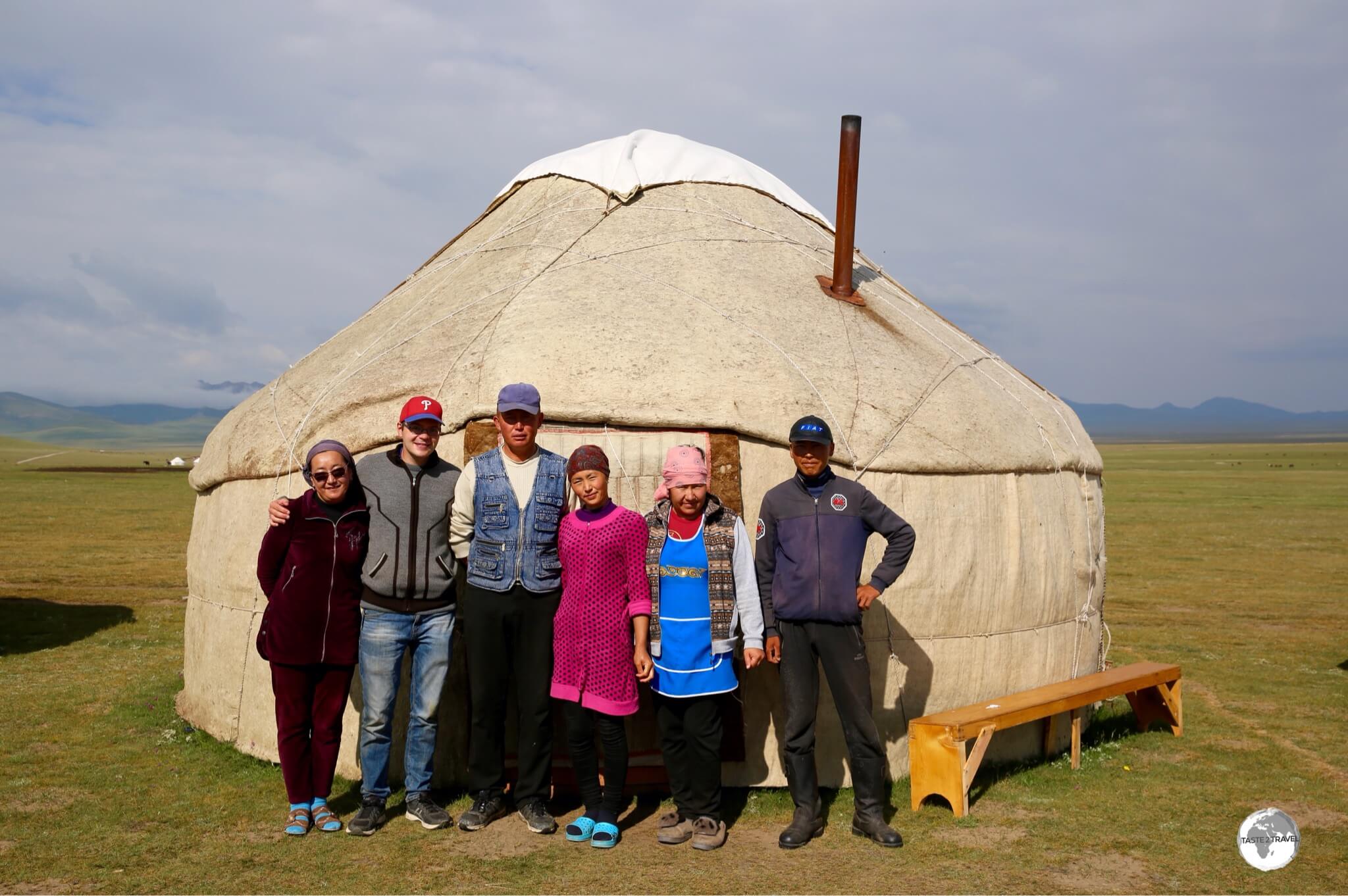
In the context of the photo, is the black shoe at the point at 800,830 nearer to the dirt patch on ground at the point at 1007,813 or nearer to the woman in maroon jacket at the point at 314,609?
the dirt patch on ground at the point at 1007,813

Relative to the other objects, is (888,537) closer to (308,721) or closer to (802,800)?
(802,800)

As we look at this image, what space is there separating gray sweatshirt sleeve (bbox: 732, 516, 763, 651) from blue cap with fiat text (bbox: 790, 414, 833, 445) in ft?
1.40

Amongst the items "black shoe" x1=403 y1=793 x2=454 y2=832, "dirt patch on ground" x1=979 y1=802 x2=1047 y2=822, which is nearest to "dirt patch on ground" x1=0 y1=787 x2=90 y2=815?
"black shoe" x1=403 y1=793 x2=454 y2=832

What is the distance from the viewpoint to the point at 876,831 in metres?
4.54

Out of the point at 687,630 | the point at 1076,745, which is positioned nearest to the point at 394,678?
the point at 687,630

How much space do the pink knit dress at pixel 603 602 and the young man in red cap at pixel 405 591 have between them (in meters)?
0.54

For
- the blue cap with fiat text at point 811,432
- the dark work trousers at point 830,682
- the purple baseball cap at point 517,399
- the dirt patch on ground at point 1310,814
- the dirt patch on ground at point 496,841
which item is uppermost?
the purple baseball cap at point 517,399

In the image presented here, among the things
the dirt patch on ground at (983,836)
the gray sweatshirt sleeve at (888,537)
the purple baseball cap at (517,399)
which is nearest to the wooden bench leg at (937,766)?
the dirt patch on ground at (983,836)

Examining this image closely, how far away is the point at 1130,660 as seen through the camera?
8781mm

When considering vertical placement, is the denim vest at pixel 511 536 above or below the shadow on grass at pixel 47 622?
above

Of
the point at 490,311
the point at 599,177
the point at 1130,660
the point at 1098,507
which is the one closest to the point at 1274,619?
the point at 1130,660

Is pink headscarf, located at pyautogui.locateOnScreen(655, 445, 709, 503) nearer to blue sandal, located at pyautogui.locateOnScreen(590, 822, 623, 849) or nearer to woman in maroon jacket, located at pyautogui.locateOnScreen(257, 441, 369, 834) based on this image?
woman in maroon jacket, located at pyautogui.locateOnScreen(257, 441, 369, 834)

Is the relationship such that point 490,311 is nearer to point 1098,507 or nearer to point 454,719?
point 454,719

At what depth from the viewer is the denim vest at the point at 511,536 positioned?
4.39m
